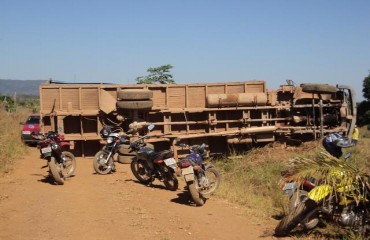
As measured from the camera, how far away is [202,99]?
579 inches

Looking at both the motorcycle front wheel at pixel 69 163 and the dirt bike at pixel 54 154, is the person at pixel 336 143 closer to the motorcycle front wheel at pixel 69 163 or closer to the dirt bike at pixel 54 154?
the dirt bike at pixel 54 154

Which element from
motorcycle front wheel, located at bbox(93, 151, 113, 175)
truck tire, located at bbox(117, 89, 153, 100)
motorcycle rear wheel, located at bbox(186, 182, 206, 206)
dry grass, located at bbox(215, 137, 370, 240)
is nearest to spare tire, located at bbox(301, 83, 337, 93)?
dry grass, located at bbox(215, 137, 370, 240)

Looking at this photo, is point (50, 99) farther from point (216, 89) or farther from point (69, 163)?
point (216, 89)

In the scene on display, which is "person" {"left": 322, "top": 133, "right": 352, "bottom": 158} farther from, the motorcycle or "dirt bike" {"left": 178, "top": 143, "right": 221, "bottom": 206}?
"dirt bike" {"left": 178, "top": 143, "right": 221, "bottom": 206}

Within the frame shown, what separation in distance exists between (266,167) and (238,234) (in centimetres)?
664

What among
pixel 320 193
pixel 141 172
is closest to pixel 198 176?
pixel 141 172

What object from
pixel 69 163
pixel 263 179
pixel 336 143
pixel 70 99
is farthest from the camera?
pixel 70 99

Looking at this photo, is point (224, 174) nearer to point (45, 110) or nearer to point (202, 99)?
point (202, 99)

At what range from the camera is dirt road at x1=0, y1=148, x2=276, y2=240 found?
6.04m

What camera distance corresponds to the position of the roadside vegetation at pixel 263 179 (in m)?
7.33

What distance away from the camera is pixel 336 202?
566 cm

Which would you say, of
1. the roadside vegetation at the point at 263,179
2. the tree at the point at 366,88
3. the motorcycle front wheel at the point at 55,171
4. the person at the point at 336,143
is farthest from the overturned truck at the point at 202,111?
the tree at the point at 366,88

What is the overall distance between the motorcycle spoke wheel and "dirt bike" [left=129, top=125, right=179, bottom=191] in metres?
0.73

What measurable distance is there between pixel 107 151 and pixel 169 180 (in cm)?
235
